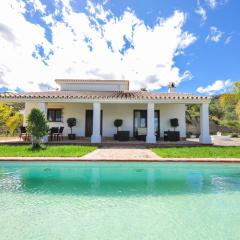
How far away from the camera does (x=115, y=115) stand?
2328cm

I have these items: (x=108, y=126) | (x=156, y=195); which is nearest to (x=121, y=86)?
(x=108, y=126)

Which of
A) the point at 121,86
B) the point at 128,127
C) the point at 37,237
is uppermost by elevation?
the point at 121,86

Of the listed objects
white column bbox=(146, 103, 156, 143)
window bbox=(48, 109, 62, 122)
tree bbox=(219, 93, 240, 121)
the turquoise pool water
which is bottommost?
the turquoise pool water

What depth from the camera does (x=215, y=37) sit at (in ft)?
76.2

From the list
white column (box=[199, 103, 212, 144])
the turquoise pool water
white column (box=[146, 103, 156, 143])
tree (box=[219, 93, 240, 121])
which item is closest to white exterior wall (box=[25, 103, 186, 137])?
white column (box=[199, 103, 212, 144])

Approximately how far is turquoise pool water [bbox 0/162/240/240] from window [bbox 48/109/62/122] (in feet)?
39.2

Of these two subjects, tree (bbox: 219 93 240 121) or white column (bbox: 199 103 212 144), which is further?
tree (bbox: 219 93 240 121)

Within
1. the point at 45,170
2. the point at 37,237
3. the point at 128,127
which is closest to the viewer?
the point at 37,237

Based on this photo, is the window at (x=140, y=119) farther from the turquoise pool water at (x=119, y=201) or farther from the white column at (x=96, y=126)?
the turquoise pool water at (x=119, y=201)

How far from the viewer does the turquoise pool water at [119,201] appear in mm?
5084

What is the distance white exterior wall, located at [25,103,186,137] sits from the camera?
23156 mm

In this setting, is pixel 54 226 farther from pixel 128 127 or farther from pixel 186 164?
pixel 128 127

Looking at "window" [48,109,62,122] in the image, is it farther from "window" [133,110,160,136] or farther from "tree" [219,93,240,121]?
"tree" [219,93,240,121]

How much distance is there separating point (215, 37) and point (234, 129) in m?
22.9
